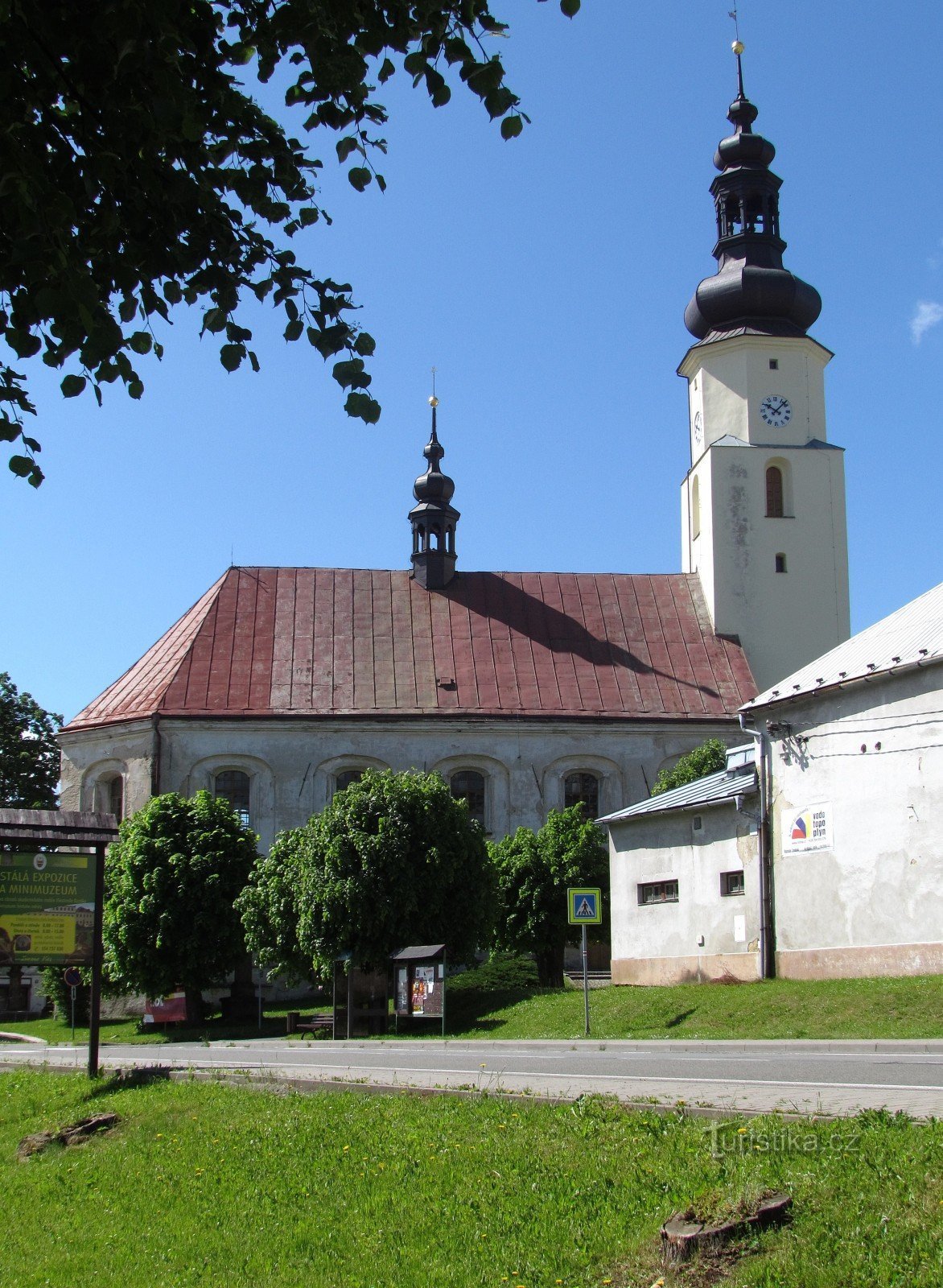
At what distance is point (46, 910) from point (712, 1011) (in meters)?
8.85

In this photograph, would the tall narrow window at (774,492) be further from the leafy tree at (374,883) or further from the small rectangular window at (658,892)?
the small rectangular window at (658,892)

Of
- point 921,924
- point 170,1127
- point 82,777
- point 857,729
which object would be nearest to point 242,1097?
point 170,1127

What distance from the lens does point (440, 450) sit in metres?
44.7

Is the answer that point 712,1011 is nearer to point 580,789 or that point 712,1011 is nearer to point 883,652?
point 883,652

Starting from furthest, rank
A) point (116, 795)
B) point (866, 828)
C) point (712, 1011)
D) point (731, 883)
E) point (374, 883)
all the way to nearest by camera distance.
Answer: point (116, 795), point (374, 883), point (731, 883), point (866, 828), point (712, 1011)

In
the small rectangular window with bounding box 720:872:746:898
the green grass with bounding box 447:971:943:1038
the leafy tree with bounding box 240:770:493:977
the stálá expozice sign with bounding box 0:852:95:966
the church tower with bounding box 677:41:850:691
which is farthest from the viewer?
the church tower with bounding box 677:41:850:691

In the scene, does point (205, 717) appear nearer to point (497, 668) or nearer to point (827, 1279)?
point (497, 668)

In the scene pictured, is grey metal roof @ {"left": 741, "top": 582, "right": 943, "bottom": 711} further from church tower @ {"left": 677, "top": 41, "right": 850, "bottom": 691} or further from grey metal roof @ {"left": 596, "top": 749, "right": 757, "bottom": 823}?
church tower @ {"left": 677, "top": 41, "right": 850, "bottom": 691}

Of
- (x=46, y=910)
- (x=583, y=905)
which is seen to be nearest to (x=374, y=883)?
(x=583, y=905)

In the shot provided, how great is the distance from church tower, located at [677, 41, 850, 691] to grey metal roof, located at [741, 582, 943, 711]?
16548 millimetres

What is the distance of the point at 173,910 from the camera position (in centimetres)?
2853

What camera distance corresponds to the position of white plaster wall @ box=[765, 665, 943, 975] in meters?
19.5

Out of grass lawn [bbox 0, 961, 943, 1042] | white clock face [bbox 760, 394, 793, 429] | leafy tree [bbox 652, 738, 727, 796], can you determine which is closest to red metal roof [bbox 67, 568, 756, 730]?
leafy tree [bbox 652, 738, 727, 796]

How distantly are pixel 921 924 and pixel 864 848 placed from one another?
1.65 meters
